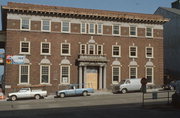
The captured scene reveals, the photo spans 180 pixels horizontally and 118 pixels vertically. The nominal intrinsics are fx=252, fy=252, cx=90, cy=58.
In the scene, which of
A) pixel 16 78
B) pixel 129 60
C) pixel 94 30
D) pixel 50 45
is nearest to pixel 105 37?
pixel 94 30

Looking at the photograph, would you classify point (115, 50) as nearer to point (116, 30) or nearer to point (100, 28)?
point (116, 30)

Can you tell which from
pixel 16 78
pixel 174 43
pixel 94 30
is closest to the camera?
pixel 16 78

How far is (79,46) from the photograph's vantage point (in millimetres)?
36188

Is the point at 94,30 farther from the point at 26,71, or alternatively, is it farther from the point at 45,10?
the point at 26,71

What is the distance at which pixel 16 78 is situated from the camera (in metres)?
33.3

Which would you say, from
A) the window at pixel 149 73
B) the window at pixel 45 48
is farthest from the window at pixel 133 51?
the window at pixel 45 48

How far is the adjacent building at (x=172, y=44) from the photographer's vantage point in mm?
47562

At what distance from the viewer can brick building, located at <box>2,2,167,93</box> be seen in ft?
111

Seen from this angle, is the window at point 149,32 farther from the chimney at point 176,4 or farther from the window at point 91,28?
the chimney at point 176,4

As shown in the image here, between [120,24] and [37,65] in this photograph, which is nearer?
[37,65]

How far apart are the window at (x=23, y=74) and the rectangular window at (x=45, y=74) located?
2012 millimetres

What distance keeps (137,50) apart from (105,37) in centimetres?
555

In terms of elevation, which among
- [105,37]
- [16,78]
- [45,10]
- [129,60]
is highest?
[45,10]

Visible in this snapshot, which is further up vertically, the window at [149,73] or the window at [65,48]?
the window at [65,48]
